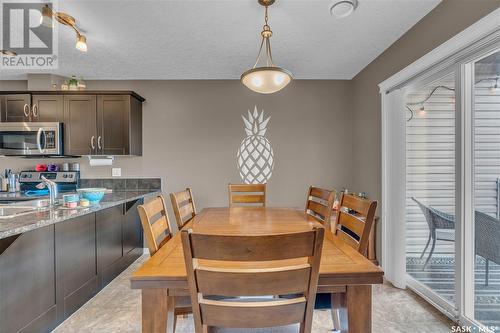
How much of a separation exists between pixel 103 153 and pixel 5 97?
1.36 meters

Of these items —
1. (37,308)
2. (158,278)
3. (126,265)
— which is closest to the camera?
(158,278)

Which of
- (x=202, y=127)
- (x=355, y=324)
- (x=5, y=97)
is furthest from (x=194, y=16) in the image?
(x=5, y=97)

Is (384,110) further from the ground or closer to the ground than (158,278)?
further from the ground

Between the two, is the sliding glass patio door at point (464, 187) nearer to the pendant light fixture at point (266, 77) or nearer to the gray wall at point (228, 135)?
the pendant light fixture at point (266, 77)

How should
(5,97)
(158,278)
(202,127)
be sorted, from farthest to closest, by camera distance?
(202,127) < (5,97) < (158,278)

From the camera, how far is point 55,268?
1.83m

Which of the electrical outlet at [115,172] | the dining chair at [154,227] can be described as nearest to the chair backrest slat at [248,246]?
the dining chair at [154,227]

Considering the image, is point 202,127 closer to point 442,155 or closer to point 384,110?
point 384,110

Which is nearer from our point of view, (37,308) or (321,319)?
(37,308)

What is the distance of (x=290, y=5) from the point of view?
1.92 m

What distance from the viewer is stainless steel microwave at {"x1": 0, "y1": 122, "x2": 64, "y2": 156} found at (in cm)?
303

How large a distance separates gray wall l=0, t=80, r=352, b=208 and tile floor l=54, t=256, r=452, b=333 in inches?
59.9

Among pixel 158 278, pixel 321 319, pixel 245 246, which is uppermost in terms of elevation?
pixel 245 246

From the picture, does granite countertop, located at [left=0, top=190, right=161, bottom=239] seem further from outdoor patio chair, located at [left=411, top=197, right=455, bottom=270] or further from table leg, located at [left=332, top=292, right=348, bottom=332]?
outdoor patio chair, located at [left=411, top=197, right=455, bottom=270]
